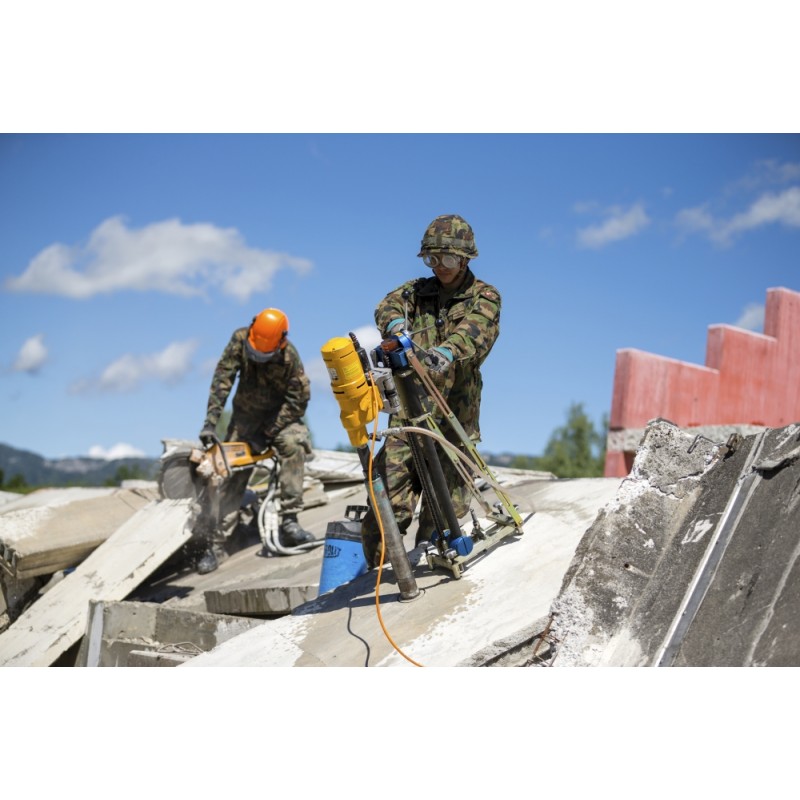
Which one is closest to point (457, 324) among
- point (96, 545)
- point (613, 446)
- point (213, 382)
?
point (213, 382)

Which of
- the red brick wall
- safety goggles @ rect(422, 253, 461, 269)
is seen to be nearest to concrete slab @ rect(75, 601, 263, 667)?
safety goggles @ rect(422, 253, 461, 269)

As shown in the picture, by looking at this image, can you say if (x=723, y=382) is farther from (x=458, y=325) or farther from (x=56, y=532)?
(x=56, y=532)

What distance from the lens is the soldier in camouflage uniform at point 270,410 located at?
795cm

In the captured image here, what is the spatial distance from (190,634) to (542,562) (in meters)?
2.23

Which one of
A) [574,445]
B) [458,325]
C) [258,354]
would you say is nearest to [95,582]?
[258,354]

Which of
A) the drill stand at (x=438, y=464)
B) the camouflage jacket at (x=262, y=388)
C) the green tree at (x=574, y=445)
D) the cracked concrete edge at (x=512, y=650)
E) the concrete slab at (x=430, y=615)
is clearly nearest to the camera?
the cracked concrete edge at (x=512, y=650)

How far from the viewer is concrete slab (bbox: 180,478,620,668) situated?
13.7 feet

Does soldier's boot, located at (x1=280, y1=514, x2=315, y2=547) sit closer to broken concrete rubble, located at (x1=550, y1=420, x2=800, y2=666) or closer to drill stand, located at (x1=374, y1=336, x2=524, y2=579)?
drill stand, located at (x1=374, y1=336, x2=524, y2=579)

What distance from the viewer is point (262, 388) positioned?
26.7 feet

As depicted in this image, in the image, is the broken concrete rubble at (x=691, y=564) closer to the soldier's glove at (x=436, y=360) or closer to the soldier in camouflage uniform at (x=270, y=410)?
the soldier's glove at (x=436, y=360)

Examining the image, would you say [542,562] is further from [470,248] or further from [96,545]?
[96,545]

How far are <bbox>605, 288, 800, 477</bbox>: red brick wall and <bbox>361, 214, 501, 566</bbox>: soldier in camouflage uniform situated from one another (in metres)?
6.53

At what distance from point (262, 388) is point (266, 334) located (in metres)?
0.61

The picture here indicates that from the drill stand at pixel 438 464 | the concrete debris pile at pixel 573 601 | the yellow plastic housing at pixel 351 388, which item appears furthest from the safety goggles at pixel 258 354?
the yellow plastic housing at pixel 351 388
